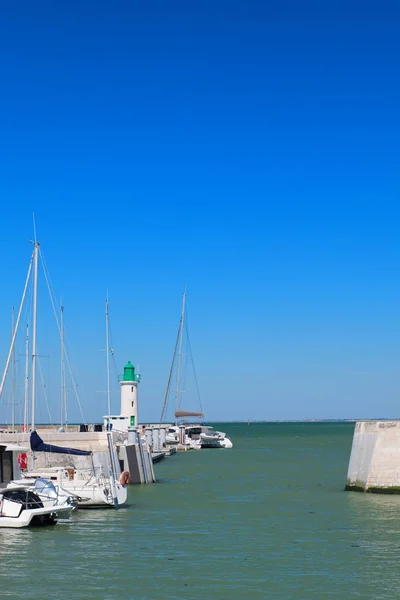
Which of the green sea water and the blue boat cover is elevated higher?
the blue boat cover

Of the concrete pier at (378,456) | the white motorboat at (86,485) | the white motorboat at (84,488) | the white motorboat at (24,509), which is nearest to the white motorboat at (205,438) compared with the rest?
the concrete pier at (378,456)

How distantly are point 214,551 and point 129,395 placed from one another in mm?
62529

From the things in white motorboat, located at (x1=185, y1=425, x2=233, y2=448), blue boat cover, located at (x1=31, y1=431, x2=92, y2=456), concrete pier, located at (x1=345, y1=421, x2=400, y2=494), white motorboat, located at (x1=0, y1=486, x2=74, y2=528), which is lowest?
white motorboat, located at (x1=185, y1=425, x2=233, y2=448)

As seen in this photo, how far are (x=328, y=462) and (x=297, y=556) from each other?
52.8m

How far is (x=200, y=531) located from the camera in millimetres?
30438

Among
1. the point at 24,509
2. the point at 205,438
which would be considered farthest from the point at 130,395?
the point at 24,509

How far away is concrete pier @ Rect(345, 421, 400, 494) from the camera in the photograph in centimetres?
3950

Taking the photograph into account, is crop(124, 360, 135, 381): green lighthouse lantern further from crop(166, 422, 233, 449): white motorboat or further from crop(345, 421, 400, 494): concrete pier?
crop(345, 421, 400, 494): concrete pier

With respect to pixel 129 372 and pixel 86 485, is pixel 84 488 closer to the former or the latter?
pixel 86 485

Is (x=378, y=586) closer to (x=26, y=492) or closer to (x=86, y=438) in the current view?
(x=26, y=492)

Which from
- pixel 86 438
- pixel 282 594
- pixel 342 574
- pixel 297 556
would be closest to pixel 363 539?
pixel 297 556

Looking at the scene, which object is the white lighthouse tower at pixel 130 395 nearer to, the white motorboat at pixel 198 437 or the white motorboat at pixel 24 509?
the white motorboat at pixel 198 437

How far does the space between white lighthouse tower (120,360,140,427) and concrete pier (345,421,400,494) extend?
48099 millimetres

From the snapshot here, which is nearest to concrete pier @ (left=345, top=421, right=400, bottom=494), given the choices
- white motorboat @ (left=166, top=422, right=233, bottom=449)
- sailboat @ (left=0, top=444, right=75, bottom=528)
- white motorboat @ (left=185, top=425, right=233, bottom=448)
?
sailboat @ (left=0, top=444, right=75, bottom=528)
